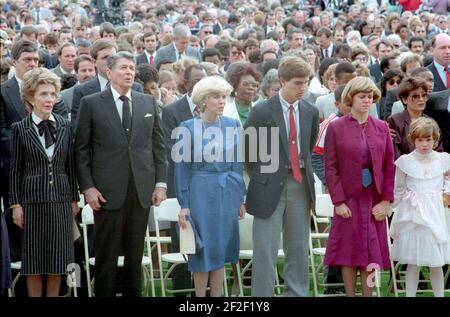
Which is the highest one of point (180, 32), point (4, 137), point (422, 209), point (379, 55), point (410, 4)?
point (410, 4)

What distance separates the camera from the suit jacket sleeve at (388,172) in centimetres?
883

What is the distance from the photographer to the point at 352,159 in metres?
8.77

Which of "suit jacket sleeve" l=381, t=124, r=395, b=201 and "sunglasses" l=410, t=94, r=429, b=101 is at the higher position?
"sunglasses" l=410, t=94, r=429, b=101

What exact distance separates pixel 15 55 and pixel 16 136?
2178 millimetres

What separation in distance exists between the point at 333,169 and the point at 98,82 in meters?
2.55

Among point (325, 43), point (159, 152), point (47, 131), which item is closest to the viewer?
point (47, 131)

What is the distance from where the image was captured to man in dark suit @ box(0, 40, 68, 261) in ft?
28.9

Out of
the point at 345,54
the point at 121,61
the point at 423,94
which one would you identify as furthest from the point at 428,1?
the point at 121,61

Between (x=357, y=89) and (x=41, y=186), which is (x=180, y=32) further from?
(x=41, y=186)

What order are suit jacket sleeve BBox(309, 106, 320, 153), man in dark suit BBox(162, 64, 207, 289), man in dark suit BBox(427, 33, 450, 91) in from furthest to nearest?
man in dark suit BBox(427, 33, 450, 91) → man in dark suit BBox(162, 64, 207, 289) → suit jacket sleeve BBox(309, 106, 320, 153)

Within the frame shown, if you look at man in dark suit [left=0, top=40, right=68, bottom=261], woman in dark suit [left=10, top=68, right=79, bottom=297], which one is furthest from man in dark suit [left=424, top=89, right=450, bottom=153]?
woman in dark suit [left=10, top=68, right=79, bottom=297]

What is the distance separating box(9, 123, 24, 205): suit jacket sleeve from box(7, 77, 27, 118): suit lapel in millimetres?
916

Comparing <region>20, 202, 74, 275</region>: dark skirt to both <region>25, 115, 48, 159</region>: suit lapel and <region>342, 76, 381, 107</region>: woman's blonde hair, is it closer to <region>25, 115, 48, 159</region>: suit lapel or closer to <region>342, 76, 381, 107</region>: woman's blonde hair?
<region>25, 115, 48, 159</region>: suit lapel

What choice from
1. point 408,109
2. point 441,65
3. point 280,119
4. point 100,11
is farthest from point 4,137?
point 100,11
